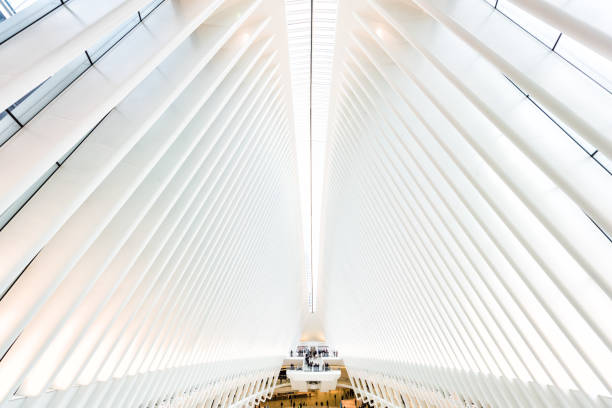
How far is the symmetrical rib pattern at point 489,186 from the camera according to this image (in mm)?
4684

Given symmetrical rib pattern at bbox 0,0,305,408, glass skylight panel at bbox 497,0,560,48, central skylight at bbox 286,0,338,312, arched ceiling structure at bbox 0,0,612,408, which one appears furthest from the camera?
central skylight at bbox 286,0,338,312

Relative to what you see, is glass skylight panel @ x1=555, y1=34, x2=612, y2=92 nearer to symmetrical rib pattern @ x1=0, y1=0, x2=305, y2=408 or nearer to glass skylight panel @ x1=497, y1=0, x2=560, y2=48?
glass skylight panel @ x1=497, y1=0, x2=560, y2=48

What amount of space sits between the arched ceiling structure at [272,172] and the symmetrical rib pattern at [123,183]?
0.13 feet

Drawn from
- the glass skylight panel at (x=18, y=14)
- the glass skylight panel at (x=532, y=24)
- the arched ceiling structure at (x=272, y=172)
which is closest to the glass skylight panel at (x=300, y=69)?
the arched ceiling structure at (x=272, y=172)

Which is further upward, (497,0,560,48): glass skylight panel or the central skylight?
the central skylight

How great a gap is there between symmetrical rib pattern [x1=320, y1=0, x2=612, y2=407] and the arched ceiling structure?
1.7 inches

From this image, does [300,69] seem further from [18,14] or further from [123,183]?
[18,14]

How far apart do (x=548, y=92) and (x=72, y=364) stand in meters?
10.1

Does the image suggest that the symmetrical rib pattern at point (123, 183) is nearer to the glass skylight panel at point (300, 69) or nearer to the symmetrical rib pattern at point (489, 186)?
the glass skylight panel at point (300, 69)

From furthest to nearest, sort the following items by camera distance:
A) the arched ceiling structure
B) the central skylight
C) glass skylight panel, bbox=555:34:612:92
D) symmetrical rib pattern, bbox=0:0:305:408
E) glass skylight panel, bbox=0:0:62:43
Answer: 1. the central skylight
2. glass skylight panel, bbox=555:34:612:92
3. the arched ceiling structure
4. symmetrical rib pattern, bbox=0:0:305:408
5. glass skylight panel, bbox=0:0:62:43

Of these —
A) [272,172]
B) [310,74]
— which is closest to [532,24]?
[310,74]

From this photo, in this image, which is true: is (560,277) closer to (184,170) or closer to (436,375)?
(184,170)

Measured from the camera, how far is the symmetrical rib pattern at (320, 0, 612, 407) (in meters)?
4.68

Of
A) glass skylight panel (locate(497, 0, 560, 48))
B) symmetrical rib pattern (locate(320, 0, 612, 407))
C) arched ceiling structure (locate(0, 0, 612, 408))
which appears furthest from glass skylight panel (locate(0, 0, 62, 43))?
glass skylight panel (locate(497, 0, 560, 48))
